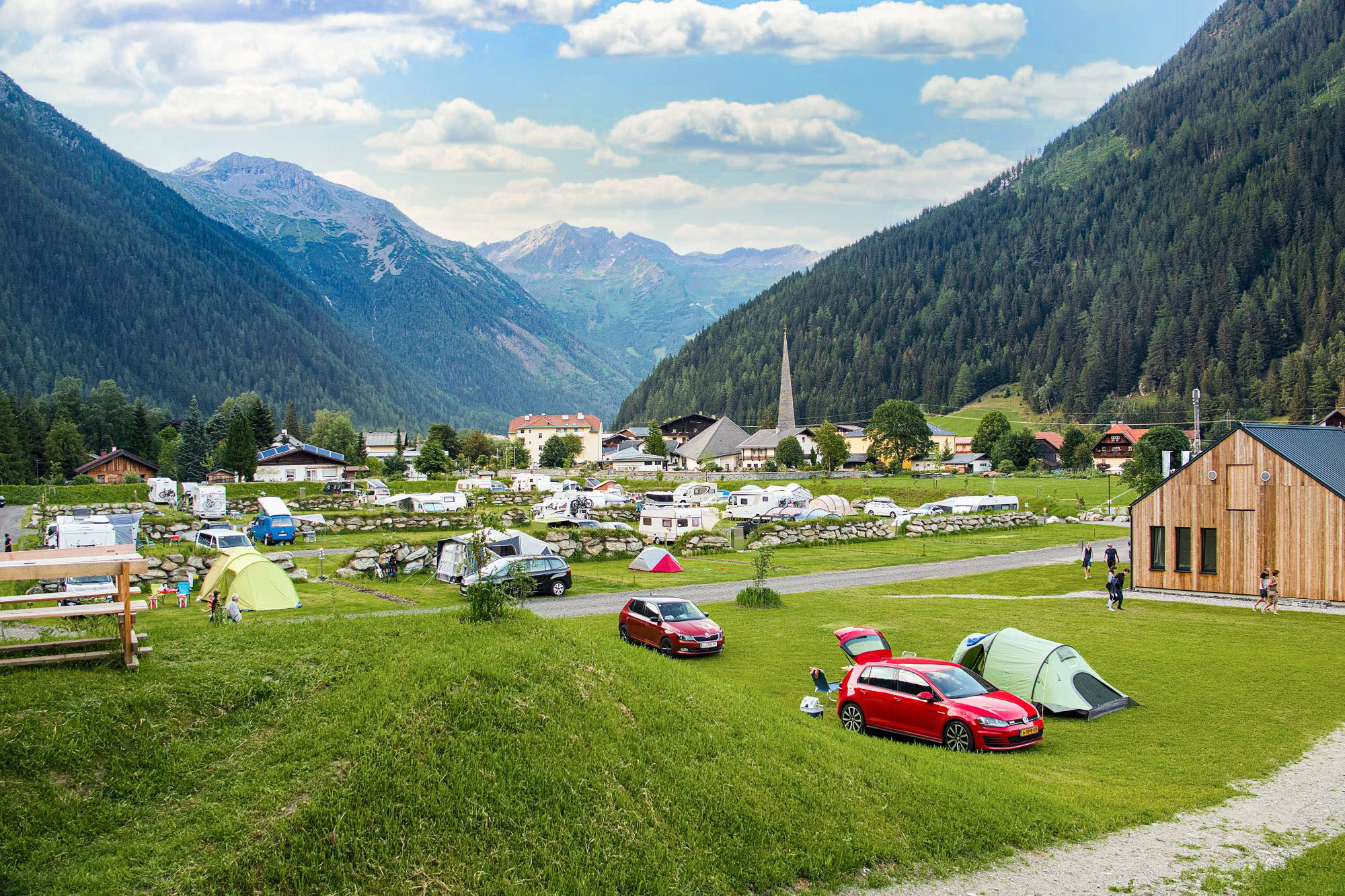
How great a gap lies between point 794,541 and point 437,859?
134ft

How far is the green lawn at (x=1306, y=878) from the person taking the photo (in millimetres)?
9094

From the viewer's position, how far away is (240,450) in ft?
269

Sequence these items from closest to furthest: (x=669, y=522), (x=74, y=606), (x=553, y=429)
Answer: (x=74, y=606)
(x=669, y=522)
(x=553, y=429)

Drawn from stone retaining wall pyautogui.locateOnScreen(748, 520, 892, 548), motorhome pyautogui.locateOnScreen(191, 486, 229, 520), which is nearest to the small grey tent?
stone retaining wall pyautogui.locateOnScreen(748, 520, 892, 548)

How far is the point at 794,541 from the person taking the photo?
4794 cm

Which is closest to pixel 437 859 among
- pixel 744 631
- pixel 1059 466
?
pixel 744 631

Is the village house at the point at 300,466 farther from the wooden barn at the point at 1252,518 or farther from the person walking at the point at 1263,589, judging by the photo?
the person walking at the point at 1263,589

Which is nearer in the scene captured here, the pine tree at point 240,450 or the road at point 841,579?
the road at point 841,579

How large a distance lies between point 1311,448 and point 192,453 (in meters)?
100

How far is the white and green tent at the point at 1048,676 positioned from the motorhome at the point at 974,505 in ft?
151

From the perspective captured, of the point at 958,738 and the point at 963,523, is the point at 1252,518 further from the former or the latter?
the point at 963,523

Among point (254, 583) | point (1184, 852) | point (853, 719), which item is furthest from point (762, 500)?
point (1184, 852)

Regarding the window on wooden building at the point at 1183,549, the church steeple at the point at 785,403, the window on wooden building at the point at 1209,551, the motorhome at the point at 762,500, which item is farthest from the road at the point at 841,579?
the church steeple at the point at 785,403

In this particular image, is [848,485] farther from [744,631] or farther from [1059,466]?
[744,631]
